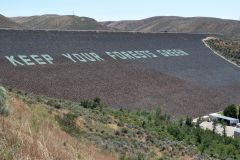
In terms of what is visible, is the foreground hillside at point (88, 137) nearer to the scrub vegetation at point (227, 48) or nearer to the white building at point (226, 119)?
the white building at point (226, 119)

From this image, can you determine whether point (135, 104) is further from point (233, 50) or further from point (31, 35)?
point (233, 50)

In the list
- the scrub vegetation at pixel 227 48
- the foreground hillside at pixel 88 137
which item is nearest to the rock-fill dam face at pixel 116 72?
the foreground hillside at pixel 88 137

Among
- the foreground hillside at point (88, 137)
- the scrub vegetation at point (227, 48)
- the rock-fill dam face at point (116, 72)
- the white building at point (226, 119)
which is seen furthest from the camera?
the scrub vegetation at point (227, 48)

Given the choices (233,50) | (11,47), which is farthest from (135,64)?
(233,50)

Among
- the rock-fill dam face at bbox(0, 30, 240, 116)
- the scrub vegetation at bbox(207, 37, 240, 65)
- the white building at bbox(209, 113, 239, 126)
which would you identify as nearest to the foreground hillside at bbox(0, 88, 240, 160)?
the white building at bbox(209, 113, 239, 126)

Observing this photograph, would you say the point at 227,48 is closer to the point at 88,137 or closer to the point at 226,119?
the point at 226,119

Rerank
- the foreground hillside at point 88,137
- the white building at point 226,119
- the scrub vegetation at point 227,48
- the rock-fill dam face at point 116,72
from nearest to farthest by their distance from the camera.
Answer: the foreground hillside at point 88,137, the rock-fill dam face at point 116,72, the white building at point 226,119, the scrub vegetation at point 227,48

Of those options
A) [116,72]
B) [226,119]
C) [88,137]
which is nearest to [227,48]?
[116,72]
